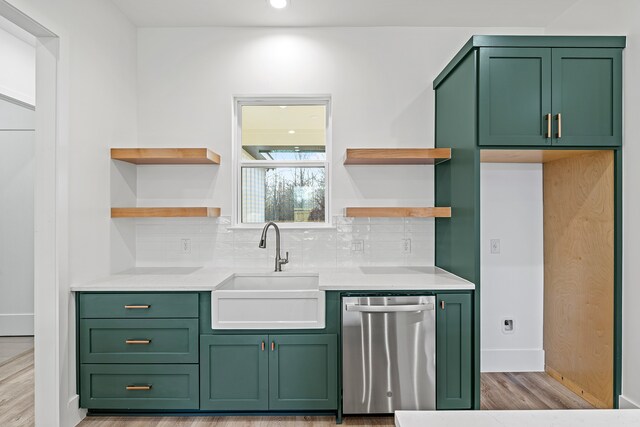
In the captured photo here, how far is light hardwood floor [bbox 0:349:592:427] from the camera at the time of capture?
2.51 m

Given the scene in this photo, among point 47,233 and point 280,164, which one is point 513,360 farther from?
point 47,233

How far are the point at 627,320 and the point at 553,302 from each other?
703 mm

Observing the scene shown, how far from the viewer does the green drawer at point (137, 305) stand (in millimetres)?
2496

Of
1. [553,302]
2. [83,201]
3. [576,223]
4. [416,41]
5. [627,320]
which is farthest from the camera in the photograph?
[416,41]

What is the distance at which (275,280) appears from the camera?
3.14 m

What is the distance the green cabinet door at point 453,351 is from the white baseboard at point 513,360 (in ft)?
2.82

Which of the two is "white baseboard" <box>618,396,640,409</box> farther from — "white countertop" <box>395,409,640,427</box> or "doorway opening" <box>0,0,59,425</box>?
"doorway opening" <box>0,0,59,425</box>

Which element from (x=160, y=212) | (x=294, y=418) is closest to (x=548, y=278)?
(x=294, y=418)

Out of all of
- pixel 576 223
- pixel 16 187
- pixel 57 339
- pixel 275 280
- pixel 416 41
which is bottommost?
pixel 57 339

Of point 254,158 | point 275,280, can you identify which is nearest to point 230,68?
point 254,158

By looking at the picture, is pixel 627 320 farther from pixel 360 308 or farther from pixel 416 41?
pixel 416 41

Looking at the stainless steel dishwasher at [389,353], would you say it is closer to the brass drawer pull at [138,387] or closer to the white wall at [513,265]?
the white wall at [513,265]

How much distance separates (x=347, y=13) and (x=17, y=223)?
3.66 meters

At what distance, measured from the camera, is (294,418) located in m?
2.59
